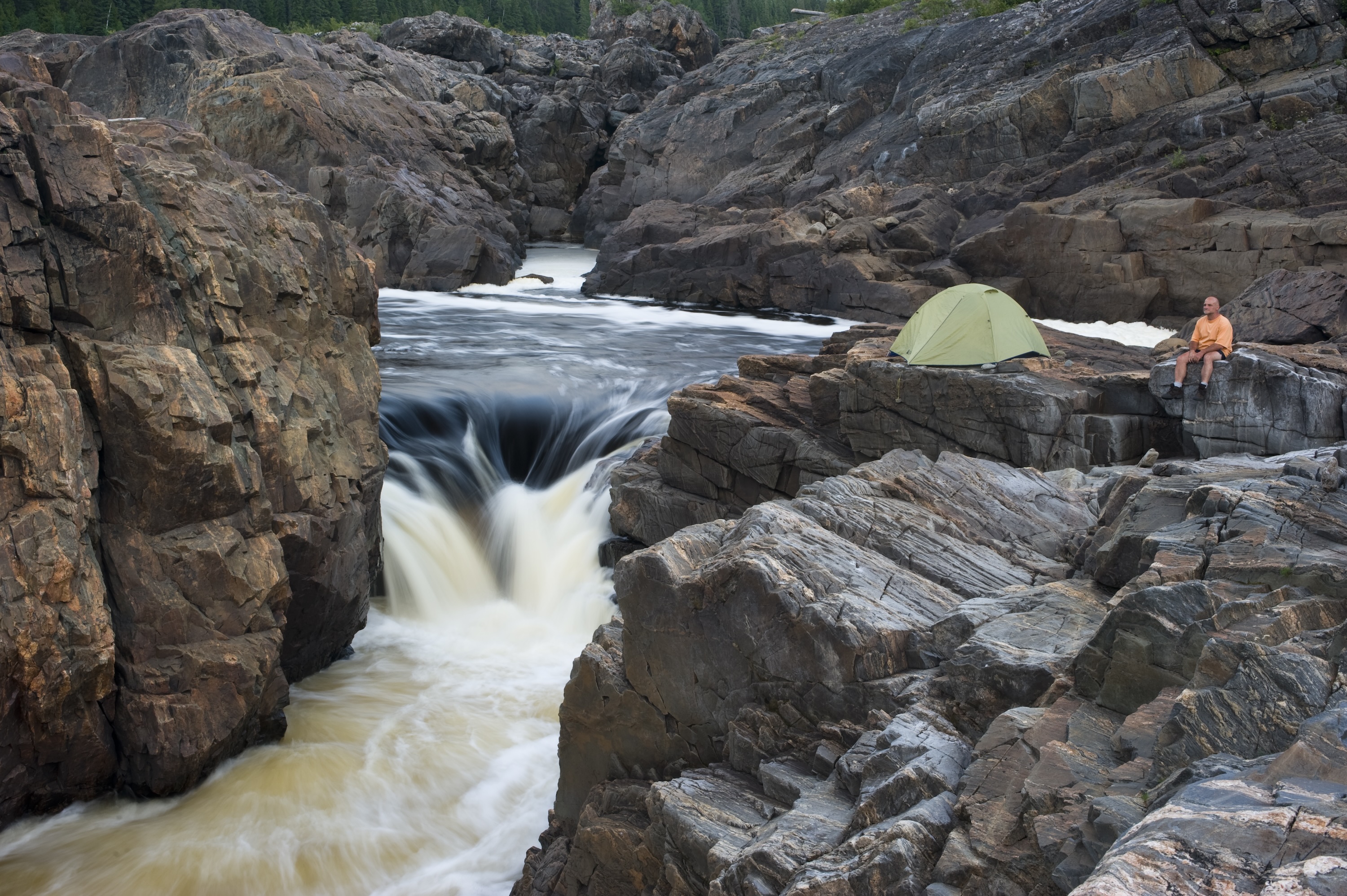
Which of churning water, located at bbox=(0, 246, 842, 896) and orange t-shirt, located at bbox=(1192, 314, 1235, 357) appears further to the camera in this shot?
orange t-shirt, located at bbox=(1192, 314, 1235, 357)

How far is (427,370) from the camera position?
20719 mm

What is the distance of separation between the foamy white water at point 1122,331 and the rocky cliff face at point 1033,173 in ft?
1.27

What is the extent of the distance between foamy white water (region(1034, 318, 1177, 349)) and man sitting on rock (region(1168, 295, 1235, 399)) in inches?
422

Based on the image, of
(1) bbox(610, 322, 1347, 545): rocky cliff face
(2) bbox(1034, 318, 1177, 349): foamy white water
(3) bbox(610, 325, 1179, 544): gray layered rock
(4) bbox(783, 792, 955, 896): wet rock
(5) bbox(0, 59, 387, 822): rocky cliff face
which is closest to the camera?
(4) bbox(783, 792, 955, 896): wet rock

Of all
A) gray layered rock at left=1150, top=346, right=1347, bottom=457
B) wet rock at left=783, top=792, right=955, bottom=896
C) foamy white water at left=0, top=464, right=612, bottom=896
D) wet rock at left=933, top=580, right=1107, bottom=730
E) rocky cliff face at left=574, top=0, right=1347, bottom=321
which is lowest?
foamy white water at left=0, top=464, right=612, bottom=896

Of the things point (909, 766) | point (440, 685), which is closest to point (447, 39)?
point (440, 685)

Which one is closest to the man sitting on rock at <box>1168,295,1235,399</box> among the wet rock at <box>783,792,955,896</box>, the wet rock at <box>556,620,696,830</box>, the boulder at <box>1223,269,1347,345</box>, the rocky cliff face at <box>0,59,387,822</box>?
the boulder at <box>1223,269,1347,345</box>

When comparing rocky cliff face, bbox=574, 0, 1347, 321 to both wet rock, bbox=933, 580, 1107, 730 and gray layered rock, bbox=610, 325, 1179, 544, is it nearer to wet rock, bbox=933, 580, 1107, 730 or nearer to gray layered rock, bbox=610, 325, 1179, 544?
gray layered rock, bbox=610, 325, 1179, 544

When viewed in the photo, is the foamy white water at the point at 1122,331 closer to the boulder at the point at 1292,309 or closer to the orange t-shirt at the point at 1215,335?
the boulder at the point at 1292,309

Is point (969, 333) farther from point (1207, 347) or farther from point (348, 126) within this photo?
point (348, 126)

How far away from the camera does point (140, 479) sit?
8516 millimetres

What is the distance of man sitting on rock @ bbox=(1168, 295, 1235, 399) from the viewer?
36.7 feet

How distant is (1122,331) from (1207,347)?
12.8 metres

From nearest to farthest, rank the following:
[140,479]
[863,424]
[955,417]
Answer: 1. [140,479]
2. [955,417]
3. [863,424]
